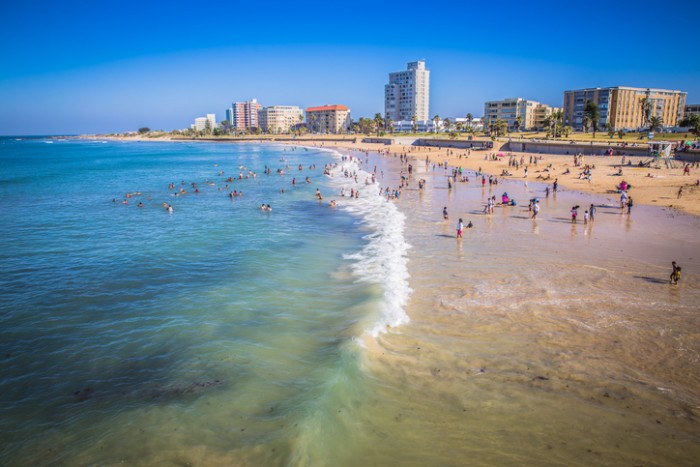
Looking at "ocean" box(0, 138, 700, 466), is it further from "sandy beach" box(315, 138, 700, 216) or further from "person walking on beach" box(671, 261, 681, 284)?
"sandy beach" box(315, 138, 700, 216)

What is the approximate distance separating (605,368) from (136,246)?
2095 cm

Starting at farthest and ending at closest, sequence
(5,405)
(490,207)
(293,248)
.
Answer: (490,207) → (293,248) → (5,405)

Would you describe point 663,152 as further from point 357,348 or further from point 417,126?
point 417,126

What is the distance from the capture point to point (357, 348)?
11.0m

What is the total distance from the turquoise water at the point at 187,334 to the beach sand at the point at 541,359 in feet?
3.65

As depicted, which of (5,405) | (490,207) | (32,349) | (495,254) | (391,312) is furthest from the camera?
(490,207)

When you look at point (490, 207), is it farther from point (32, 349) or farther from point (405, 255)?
point (32, 349)

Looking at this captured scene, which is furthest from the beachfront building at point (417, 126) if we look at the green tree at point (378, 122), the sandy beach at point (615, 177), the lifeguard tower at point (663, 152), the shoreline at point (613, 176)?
the lifeguard tower at point (663, 152)

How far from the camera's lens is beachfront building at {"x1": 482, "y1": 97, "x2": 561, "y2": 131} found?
144788 millimetres

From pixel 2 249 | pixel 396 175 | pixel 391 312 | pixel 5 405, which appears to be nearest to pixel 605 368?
pixel 391 312

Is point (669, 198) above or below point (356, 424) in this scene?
above

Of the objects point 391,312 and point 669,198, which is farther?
point 669,198

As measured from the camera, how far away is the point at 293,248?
21.3 m

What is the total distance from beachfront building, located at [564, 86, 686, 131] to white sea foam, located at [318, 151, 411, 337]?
407 ft
